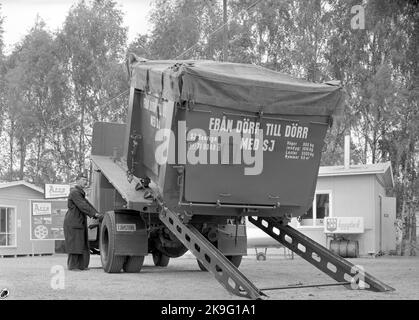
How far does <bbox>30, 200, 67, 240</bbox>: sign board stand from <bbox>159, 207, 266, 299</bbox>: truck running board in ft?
65.3

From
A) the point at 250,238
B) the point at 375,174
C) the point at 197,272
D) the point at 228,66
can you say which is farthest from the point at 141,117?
the point at 375,174

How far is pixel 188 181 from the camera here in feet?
33.5

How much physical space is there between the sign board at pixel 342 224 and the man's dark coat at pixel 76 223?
43.0 ft

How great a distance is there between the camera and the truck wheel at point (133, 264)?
12.8 meters

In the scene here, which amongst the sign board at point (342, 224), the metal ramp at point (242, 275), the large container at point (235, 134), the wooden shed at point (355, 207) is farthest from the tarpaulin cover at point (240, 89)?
the sign board at point (342, 224)

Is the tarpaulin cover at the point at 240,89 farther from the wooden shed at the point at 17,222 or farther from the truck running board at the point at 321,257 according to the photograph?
the wooden shed at the point at 17,222

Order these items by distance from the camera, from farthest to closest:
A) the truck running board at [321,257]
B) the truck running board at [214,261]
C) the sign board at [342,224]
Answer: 1. the sign board at [342,224]
2. the truck running board at [321,257]
3. the truck running board at [214,261]

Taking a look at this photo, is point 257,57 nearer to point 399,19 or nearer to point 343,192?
point 343,192

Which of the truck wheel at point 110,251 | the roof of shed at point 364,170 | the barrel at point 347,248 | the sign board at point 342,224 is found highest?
the roof of shed at point 364,170

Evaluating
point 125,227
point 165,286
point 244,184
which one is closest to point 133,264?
point 125,227

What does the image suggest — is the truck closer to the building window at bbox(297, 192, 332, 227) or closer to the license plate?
the license plate

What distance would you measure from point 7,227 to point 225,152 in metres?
21.4
